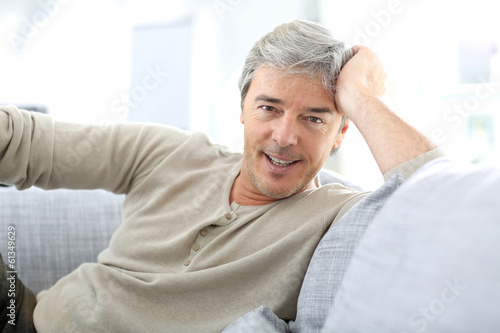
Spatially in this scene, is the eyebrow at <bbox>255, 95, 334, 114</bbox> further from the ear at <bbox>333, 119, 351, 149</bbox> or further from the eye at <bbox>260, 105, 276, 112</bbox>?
the ear at <bbox>333, 119, 351, 149</bbox>

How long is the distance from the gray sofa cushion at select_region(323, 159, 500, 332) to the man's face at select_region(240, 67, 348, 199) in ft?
1.50

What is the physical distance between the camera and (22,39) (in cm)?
341

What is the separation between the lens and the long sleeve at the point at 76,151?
1.28 meters

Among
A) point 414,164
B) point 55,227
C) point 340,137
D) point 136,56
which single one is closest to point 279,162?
point 340,137

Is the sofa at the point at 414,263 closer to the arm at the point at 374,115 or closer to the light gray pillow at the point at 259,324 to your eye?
the light gray pillow at the point at 259,324

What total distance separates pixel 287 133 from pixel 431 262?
615 mm

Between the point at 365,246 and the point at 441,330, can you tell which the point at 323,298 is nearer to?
the point at 365,246

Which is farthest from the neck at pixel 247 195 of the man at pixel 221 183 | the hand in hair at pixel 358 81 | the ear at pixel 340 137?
the hand in hair at pixel 358 81

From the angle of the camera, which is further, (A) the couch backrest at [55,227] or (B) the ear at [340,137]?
(A) the couch backrest at [55,227]

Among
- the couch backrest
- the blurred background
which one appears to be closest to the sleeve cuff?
the couch backrest

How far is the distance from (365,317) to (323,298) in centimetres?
21

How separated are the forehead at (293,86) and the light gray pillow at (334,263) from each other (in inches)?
15.2

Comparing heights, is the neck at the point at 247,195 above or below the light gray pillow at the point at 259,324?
above

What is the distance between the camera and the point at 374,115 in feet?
3.92
